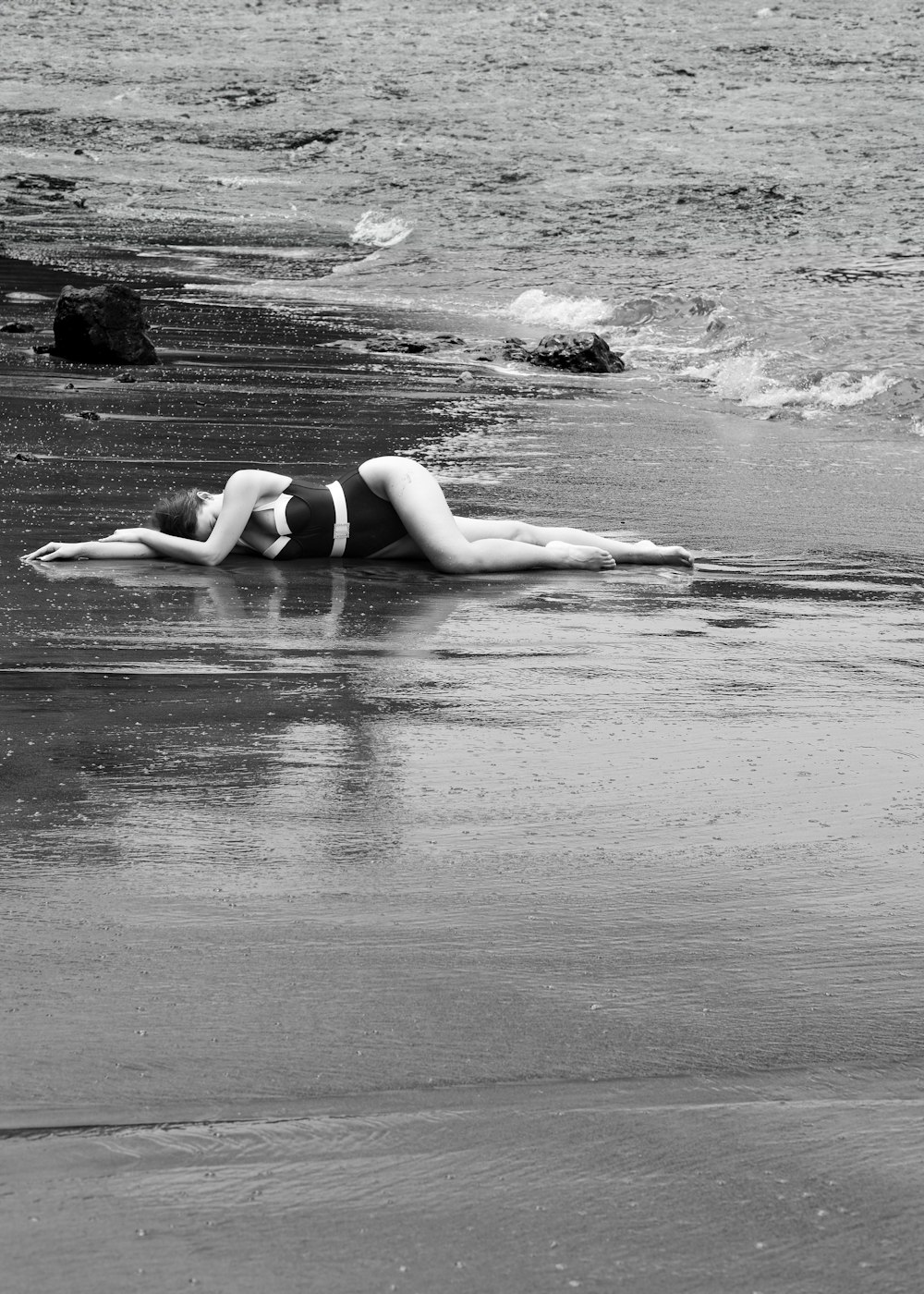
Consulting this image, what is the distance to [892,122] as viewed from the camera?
1216 inches

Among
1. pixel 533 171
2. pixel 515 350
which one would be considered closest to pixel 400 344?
pixel 515 350

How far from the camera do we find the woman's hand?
234 inches

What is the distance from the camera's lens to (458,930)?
10.1ft

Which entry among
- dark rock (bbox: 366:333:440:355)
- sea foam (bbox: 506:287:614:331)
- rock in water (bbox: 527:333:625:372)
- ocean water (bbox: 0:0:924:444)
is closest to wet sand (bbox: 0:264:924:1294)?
ocean water (bbox: 0:0:924:444)

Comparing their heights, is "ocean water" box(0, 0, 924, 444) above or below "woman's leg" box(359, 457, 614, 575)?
above

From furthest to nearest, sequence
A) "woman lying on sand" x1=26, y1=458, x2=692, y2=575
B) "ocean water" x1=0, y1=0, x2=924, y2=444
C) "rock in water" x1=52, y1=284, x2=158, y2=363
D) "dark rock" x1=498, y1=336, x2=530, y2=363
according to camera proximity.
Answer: "ocean water" x1=0, y1=0, x2=924, y2=444 → "dark rock" x1=498, y1=336, x2=530, y2=363 → "rock in water" x1=52, y1=284, x2=158, y2=363 → "woman lying on sand" x1=26, y1=458, x2=692, y2=575

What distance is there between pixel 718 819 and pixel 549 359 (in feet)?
30.6

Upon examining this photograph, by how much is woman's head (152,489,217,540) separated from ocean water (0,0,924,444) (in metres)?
5.35

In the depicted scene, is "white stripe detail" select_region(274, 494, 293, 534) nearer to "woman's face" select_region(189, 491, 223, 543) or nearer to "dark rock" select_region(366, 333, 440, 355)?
"woman's face" select_region(189, 491, 223, 543)

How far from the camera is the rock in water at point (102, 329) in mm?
11148

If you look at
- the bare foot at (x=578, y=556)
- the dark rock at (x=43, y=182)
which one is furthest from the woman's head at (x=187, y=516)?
the dark rock at (x=43, y=182)

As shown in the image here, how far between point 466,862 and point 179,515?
3.11m

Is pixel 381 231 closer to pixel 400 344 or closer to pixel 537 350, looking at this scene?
pixel 400 344

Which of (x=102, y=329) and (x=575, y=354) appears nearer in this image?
(x=102, y=329)
